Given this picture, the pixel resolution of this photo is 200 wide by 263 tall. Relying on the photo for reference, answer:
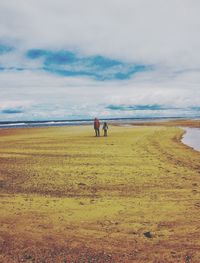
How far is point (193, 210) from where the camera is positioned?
853cm

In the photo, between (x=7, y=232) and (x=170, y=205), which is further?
(x=170, y=205)

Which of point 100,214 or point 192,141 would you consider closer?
point 100,214

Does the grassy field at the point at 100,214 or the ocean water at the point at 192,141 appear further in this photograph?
the ocean water at the point at 192,141

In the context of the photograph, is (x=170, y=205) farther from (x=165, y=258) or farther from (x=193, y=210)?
(x=165, y=258)

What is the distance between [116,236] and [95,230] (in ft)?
2.06

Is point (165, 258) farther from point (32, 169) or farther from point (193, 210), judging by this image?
point (32, 169)

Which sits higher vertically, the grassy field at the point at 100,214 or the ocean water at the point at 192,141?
the grassy field at the point at 100,214

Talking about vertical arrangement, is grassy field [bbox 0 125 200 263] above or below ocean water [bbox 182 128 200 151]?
above

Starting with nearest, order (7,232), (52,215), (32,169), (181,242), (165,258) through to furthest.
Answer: (165,258) → (181,242) → (7,232) → (52,215) → (32,169)

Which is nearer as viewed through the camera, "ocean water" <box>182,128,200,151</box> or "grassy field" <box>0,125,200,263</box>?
"grassy field" <box>0,125,200,263</box>

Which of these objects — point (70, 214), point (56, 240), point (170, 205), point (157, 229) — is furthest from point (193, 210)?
point (56, 240)

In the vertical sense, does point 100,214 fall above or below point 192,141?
above

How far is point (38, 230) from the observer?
7.41m

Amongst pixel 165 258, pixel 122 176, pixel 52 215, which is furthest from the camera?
pixel 122 176
